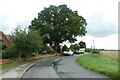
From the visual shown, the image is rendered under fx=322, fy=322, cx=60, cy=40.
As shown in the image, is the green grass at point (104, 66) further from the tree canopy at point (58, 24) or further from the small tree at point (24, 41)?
the tree canopy at point (58, 24)

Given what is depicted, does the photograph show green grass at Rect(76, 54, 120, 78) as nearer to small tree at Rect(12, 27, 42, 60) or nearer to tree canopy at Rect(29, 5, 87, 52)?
small tree at Rect(12, 27, 42, 60)

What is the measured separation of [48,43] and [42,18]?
7982mm

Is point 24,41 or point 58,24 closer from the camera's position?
point 24,41

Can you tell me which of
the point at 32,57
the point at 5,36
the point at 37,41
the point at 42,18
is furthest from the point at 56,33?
the point at 37,41

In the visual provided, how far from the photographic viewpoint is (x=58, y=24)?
282 ft

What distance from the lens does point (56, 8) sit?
289 ft

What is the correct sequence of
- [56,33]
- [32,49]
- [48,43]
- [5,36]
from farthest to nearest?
[48,43]
[56,33]
[5,36]
[32,49]

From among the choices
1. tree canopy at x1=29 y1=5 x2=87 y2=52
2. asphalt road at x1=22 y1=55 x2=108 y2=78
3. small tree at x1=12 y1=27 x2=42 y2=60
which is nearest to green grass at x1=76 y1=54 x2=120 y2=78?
asphalt road at x1=22 y1=55 x2=108 y2=78

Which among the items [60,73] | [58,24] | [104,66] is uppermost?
[58,24]

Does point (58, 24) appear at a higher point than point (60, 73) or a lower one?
higher

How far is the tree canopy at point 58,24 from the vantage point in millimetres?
84675

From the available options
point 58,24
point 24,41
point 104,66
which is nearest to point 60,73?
point 104,66

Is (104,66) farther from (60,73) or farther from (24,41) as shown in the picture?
(24,41)

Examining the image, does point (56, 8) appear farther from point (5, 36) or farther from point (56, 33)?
point (5, 36)
